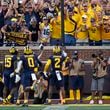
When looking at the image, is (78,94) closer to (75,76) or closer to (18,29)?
(75,76)

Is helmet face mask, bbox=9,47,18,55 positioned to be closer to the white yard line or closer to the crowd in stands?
the crowd in stands

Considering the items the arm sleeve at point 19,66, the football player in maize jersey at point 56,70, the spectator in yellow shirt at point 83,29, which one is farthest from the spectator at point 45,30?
the arm sleeve at point 19,66

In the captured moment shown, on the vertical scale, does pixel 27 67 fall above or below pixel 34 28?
below

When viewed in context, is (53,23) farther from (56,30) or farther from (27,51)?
(27,51)

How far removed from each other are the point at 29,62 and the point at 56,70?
0.87 metres

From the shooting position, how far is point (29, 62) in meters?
24.8

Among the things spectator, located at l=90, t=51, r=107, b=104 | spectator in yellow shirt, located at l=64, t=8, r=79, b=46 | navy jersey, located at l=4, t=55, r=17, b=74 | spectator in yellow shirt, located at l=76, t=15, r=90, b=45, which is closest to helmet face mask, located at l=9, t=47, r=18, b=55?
navy jersey, located at l=4, t=55, r=17, b=74

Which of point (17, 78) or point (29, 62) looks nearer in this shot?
point (29, 62)

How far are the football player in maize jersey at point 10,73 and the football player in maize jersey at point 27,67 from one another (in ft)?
0.96

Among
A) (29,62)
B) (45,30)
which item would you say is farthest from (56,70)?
(45,30)

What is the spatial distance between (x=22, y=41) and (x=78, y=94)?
8.48ft

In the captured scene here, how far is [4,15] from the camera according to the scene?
25719mm

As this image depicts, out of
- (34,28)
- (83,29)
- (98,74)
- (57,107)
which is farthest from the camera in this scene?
(34,28)

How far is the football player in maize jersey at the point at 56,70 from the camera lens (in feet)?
81.6
